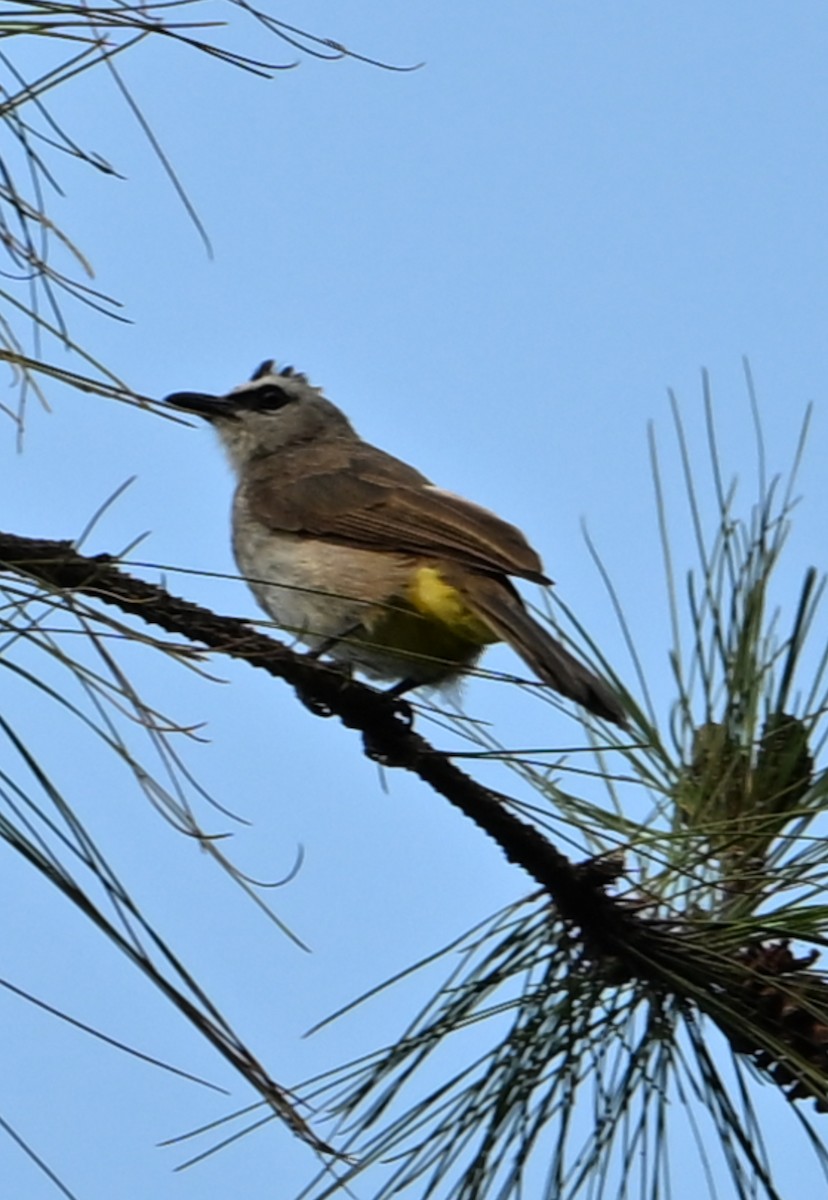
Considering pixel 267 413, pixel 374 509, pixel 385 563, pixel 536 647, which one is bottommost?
pixel 536 647

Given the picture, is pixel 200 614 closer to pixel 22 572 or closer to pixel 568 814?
pixel 22 572

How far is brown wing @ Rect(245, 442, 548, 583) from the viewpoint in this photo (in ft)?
11.5

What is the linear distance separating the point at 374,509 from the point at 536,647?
1.15 m

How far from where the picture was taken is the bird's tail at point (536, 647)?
2.53 metres

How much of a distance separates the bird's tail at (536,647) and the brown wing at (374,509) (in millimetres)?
54

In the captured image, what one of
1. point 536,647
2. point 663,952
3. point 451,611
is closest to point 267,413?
point 451,611

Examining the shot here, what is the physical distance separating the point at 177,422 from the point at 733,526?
3.61 ft

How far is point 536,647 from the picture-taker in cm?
296

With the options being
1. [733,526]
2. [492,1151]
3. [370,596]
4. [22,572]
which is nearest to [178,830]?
[22,572]

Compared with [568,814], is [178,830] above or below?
below

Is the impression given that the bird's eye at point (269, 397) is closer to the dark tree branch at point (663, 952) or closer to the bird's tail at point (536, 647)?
the bird's tail at point (536, 647)

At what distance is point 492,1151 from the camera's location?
2158mm

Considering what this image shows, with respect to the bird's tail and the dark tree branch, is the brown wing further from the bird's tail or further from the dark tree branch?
the dark tree branch

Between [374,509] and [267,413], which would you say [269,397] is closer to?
[267,413]
